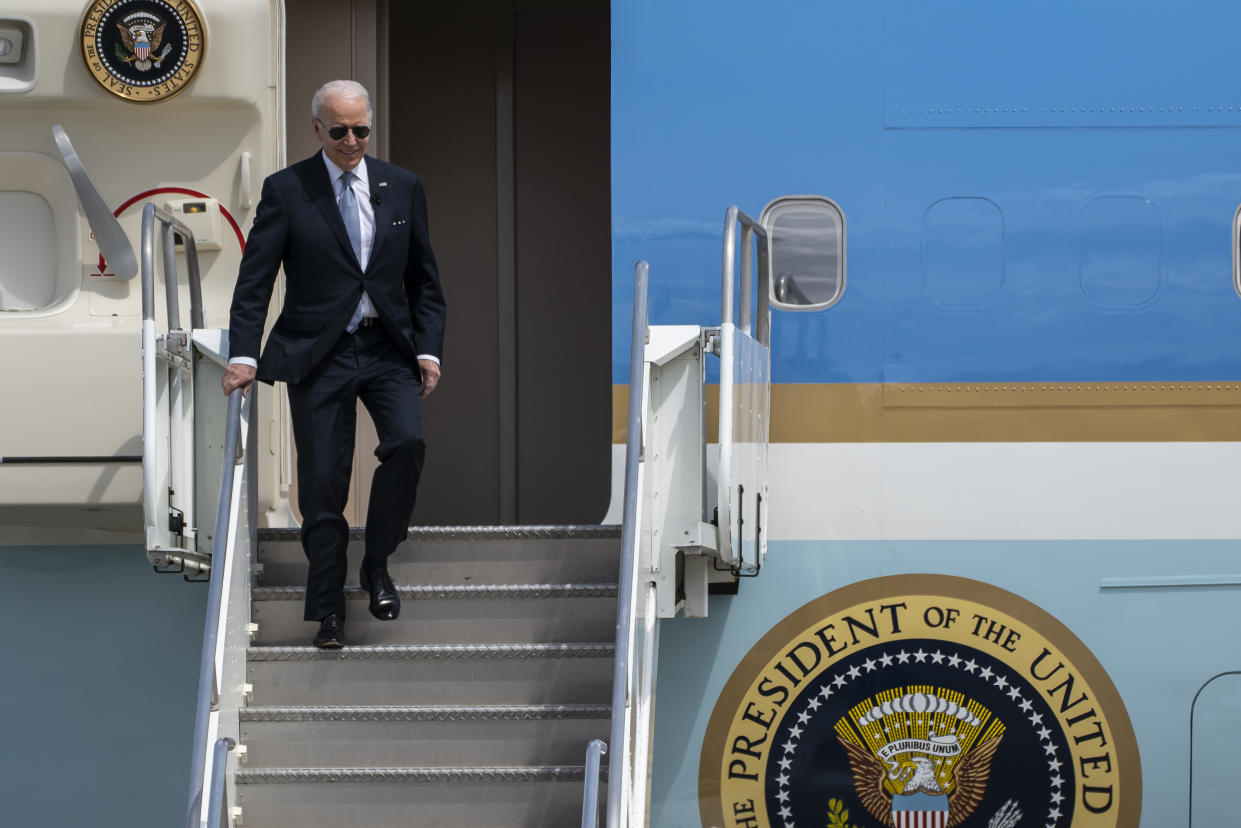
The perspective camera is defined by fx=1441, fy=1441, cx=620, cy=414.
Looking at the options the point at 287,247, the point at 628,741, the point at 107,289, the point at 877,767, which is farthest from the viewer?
the point at 107,289

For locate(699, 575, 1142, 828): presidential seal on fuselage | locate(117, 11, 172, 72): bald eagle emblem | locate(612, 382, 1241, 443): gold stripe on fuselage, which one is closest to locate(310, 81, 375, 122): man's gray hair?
locate(117, 11, 172, 72): bald eagle emblem

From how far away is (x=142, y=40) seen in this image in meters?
5.05

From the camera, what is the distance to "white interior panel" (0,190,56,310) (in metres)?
5.26

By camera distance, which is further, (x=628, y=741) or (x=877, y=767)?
(x=877, y=767)

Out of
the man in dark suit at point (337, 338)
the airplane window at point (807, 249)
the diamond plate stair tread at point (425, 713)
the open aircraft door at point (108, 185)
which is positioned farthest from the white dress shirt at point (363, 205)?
the airplane window at point (807, 249)

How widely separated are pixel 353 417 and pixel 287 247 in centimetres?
56

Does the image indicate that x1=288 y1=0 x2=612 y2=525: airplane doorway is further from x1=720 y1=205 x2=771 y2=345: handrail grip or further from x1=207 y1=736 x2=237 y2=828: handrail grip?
x1=207 y1=736 x2=237 y2=828: handrail grip

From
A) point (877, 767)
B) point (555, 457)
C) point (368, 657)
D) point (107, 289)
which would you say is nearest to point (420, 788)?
point (368, 657)

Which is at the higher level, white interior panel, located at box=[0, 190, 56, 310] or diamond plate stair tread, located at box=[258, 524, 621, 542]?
white interior panel, located at box=[0, 190, 56, 310]

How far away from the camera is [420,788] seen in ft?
13.9

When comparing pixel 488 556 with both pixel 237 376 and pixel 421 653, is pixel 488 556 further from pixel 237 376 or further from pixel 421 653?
pixel 237 376

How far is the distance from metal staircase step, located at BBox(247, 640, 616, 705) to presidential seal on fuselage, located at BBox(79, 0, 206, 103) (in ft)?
6.78

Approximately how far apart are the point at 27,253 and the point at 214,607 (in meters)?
1.90

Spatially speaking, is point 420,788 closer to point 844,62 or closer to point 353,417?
point 353,417
